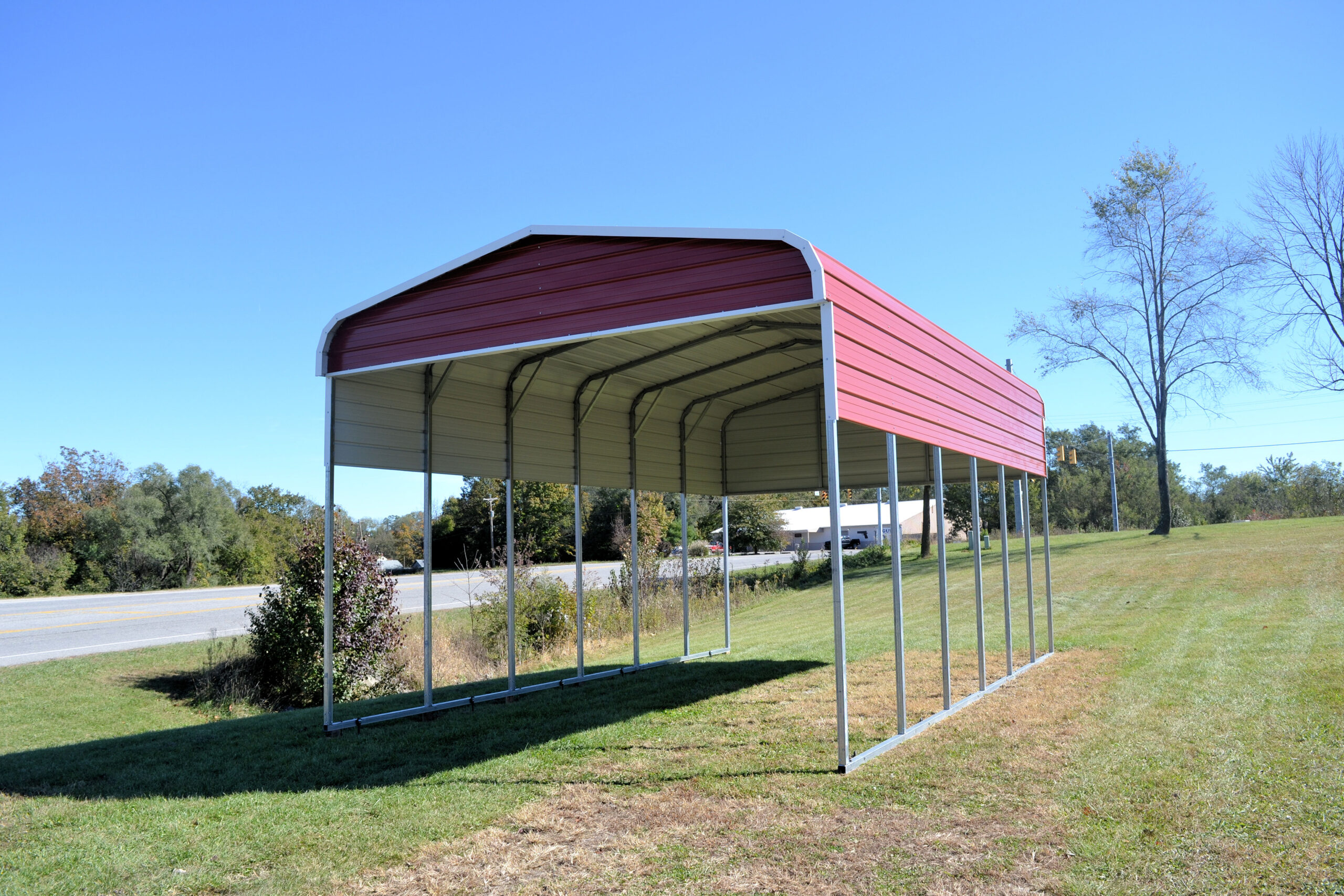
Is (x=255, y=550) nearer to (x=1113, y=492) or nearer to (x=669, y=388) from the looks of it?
(x=669, y=388)

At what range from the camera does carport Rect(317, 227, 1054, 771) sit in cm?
650

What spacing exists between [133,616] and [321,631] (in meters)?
10.9

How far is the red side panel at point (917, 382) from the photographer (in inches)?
251

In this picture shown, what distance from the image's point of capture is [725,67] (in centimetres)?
1347

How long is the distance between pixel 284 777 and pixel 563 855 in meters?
3.10

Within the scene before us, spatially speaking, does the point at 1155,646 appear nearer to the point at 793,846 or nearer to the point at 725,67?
the point at 793,846

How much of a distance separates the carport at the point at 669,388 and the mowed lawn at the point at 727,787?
29.3 inches

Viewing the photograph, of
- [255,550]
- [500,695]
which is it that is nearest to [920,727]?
[500,695]

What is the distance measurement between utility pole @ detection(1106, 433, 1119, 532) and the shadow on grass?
31.9 meters

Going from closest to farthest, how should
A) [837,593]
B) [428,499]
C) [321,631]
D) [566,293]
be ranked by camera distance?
[837,593] < [566,293] < [428,499] < [321,631]

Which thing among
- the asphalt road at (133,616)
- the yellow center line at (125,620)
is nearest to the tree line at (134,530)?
the asphalt road at (133,616)

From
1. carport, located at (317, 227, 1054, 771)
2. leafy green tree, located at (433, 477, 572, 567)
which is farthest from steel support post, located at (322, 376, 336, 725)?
leafy green tree, located at (433, 477, 572, 567)

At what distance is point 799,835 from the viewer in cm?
491

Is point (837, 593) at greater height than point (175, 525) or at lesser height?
lesser
